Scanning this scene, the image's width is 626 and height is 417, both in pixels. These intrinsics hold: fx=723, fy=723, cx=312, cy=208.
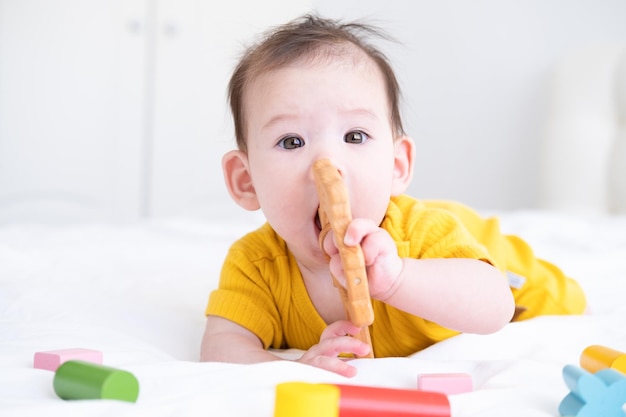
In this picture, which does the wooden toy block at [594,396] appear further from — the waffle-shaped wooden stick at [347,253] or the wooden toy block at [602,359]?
the waffle-shaped wooden stick at [347,253]

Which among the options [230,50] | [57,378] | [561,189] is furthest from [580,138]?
[57,378]

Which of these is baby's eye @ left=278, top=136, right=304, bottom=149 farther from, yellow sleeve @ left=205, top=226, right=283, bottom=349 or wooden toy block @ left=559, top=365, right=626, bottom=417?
wooden toy block @ left=559, top=365, right=626, bottom=417

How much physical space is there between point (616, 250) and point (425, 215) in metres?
0.83

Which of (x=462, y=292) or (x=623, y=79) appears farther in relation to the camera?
(x=623, y=79)

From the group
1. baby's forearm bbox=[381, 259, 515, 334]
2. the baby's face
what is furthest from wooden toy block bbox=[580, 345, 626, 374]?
the baby's face

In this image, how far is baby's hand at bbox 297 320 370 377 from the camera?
732 mm

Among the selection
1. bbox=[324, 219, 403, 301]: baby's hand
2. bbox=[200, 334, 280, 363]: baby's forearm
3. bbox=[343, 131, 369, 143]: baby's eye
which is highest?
bbox=[343, 131, 369, 143]: baby's eye

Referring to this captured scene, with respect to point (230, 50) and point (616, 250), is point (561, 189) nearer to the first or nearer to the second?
point (616, 250)

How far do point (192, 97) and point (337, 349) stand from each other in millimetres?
2611

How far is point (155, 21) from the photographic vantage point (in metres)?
3.15

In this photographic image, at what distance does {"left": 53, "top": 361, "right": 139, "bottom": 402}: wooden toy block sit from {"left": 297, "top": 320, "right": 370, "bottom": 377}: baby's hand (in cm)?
21

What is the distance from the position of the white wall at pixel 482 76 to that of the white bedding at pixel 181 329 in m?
1.10

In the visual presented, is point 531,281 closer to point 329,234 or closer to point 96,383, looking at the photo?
point 329,234

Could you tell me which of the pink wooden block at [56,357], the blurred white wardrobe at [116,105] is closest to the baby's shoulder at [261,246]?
the pink wooden block at [56,357]
